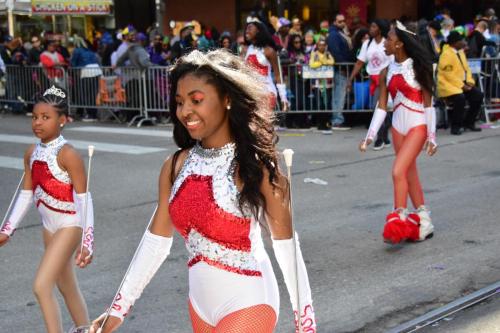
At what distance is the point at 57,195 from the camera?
455 centimetres

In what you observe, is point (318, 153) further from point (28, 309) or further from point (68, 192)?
point (68, 192)

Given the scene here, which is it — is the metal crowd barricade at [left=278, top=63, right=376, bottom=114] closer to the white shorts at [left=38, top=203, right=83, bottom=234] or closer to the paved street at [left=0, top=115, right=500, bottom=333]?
the paved street at [left=0, top=115, right=500, bottom=333]

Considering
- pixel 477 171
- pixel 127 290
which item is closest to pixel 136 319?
pixel 127 290

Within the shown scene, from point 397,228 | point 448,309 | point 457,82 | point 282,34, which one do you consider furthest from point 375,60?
point 448,309

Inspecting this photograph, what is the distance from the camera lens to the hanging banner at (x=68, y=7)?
20062 mm

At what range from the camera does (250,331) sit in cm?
297

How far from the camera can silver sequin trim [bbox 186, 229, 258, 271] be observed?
3.05m

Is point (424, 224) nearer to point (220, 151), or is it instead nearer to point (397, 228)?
point (397, 228)

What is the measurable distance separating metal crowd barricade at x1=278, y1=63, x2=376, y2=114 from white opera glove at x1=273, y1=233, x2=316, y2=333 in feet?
37.7

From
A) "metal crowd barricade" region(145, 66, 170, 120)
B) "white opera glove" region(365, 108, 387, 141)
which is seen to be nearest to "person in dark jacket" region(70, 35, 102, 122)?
"metal crowd barricade" region(145, 66, 170, 120)

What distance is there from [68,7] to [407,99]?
14.8m

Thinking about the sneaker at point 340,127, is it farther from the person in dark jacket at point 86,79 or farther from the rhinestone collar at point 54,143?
the rhinestone collar at point 54,143

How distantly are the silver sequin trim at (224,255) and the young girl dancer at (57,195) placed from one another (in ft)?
4.80

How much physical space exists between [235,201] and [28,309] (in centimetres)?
304
